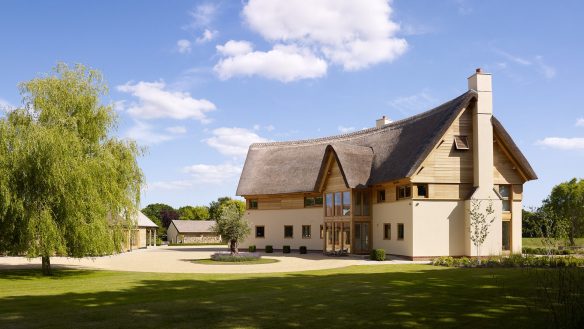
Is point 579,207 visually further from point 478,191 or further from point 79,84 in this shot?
point 79,84

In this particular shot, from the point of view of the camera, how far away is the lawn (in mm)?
10859

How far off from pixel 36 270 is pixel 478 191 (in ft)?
84.0

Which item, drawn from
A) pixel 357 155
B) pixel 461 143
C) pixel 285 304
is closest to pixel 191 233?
pixel 357 155

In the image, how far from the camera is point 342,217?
3725 centimetres

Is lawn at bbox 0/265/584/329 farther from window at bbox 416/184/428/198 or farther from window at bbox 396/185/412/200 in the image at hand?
window at bbox 396/185/412/200

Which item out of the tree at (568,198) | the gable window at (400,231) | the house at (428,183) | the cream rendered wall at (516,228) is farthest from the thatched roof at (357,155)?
the tree at (568,198)

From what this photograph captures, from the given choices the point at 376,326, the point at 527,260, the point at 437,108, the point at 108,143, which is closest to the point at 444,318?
the point at 376,326

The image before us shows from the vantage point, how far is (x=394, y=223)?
34.0 meters

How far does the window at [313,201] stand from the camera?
4256 centimetres

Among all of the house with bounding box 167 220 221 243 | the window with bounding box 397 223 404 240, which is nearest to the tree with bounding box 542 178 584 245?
the window with bounding box 397 223 404 240

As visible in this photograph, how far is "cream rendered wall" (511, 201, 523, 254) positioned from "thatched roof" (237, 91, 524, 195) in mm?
3706

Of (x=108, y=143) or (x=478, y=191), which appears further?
(x=478, y=191)

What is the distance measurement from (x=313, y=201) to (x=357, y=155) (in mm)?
6988

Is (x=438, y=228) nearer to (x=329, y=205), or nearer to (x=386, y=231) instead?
(x=386, y=231)
